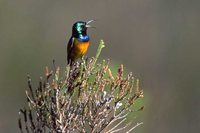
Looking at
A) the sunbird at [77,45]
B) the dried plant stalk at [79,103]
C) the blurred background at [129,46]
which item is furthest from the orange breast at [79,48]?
the blurred background at [129,46]

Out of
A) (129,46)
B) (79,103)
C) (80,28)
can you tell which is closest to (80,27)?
(80,28)

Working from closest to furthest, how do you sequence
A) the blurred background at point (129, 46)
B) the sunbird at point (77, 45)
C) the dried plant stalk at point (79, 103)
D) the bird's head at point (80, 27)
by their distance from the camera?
1. the dried plant stalk at point (79, 103)
2. the bird's head at point (80, 27)
3. the sunbird at point (77, 45)
4. the blurred background at point (129, 46)

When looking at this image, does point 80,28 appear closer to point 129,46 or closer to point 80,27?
point 80,27

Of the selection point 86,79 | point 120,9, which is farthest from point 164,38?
point 86,79

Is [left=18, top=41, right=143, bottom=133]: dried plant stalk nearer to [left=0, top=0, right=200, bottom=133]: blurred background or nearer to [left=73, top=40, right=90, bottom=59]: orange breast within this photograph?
[left=73, top=40, right=90, bottom=59]: orange breast

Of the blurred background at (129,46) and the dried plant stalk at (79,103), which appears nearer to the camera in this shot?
the dried plant stalk at (79,103)

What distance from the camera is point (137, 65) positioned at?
18297mm

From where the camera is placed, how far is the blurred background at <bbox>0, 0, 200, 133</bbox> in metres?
16.5

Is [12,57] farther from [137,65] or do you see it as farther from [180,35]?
[180,35]

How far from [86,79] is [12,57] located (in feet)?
41.6

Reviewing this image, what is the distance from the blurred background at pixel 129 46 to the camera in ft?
54.0

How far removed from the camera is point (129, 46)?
19891mm

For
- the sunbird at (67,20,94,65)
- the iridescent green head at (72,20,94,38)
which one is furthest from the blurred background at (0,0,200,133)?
the iridescent green head at (72,20,94,38)

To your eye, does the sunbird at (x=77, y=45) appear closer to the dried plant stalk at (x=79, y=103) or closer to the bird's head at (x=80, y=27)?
the bird's head at (x=80, y=27)
